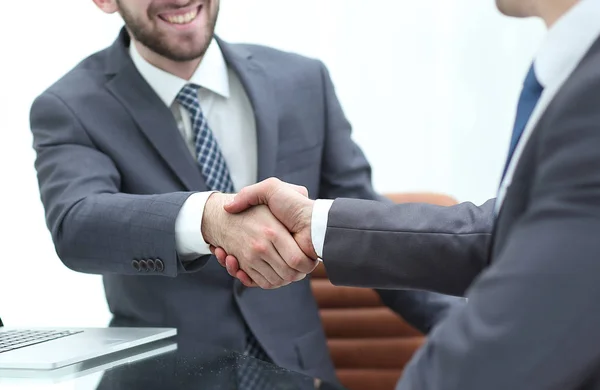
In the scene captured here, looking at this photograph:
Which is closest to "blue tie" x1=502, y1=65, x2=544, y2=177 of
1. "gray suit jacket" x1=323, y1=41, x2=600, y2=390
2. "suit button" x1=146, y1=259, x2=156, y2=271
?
"gray suit jacket" x1=323, y1=41, x2=600, y2=390

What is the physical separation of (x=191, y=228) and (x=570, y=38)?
821 millimetres

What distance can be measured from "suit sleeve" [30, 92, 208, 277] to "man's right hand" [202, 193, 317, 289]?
0.06m

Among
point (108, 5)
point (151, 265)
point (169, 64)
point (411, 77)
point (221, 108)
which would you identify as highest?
point (108, 5)

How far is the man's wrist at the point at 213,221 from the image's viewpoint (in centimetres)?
150

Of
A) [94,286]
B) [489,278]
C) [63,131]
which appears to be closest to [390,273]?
[489,278]

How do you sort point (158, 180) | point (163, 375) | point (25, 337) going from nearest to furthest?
point (163, 375)
point (25, 337)
point (158, 180)

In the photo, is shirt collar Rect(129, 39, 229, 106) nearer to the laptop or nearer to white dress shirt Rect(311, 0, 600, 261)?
the laptop

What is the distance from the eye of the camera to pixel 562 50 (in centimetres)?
87

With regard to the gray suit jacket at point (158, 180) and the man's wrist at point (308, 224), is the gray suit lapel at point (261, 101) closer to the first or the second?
the gray suit jacket at point (158, 180)

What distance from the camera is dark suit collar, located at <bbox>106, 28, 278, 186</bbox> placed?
1.75 m

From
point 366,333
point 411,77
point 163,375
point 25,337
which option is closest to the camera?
point 163,375

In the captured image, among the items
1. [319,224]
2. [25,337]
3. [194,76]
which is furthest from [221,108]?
[25,337]

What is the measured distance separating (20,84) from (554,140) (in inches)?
79.0

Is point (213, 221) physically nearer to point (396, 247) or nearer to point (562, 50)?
point (396, 247)
